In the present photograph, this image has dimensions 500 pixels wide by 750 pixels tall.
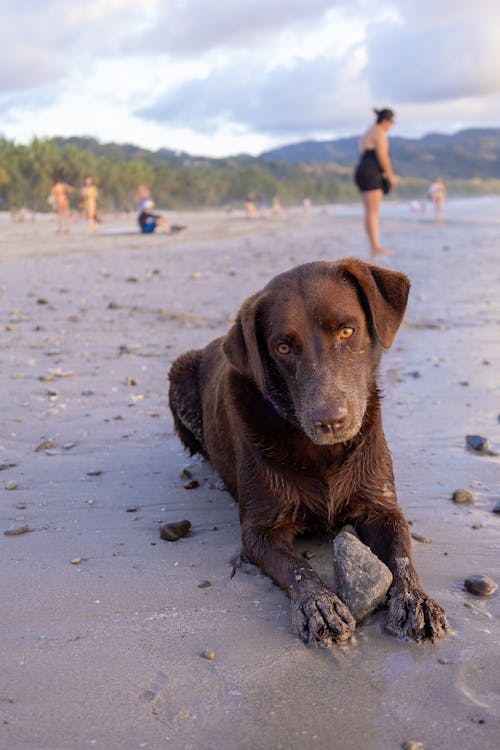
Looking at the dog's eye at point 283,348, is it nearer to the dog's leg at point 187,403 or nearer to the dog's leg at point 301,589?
the dog's leg at point 301,589

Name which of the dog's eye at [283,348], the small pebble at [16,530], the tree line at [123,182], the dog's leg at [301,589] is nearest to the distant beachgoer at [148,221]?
the tree line at [123,182]

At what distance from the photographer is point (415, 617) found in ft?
9.90

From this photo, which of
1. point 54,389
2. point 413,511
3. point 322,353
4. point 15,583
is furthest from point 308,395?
point 54,389

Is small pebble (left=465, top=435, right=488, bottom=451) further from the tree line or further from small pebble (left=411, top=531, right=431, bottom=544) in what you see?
the tree line

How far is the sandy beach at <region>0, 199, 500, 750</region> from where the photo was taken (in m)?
2.52

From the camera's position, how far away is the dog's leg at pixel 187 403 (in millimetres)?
5355

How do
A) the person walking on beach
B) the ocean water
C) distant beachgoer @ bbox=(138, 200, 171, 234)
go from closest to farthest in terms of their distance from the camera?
the person walking on beach < distant beachgoer @ bbox=(138, 200, 171, 234) < the ocean water

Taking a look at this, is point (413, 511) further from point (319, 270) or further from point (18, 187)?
point (18, 187)

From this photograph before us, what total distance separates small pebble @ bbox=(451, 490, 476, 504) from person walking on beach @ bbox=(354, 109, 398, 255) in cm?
1080

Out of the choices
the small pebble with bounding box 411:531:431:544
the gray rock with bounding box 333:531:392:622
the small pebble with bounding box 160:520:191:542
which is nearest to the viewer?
the gray rock with bounding box 333:531:392:622

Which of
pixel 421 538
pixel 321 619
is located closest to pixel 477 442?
pixel 421 538

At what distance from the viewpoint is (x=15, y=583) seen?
357cm

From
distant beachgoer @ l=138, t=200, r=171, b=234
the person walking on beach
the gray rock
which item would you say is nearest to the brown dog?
the gray rock

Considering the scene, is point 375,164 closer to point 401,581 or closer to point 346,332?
point 346,332
